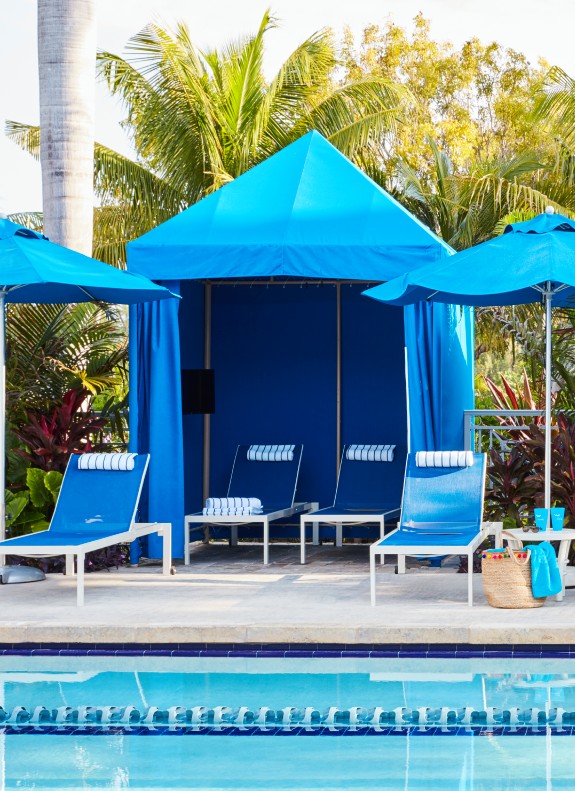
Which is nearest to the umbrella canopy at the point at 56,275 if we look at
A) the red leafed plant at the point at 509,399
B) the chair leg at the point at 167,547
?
the chair leg at the point at 167,547

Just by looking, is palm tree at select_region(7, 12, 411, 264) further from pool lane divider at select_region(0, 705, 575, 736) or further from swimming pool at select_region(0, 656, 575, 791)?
pool lane divider at select_region(0, 705, 575, 736)

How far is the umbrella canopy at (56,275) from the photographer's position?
836 centimetres

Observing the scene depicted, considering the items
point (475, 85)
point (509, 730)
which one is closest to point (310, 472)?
point (509, 730)

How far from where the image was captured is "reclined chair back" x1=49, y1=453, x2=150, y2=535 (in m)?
8.95

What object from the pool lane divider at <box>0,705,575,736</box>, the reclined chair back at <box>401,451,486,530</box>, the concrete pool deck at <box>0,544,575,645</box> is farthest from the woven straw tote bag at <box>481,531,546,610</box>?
the pool lane divider at <box>0,705,575,736</box>

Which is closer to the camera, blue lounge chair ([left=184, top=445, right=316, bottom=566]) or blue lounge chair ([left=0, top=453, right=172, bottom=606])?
blue lounge chair ([left=0, top=453, right=172, bottom=606])

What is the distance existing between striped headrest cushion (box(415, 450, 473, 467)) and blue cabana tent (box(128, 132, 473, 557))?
0.56 metres

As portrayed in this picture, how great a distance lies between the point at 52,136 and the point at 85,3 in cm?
134

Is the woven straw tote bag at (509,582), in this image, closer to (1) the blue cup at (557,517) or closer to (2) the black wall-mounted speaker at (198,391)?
(1) the blue cup at (557,517)

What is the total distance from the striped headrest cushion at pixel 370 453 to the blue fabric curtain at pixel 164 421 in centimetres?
174

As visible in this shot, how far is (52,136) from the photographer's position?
11.9m

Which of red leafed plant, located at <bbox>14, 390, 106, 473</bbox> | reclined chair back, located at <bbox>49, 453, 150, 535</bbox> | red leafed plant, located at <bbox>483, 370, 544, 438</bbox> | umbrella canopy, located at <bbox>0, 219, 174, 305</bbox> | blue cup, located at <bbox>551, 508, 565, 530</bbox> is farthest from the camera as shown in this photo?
red leafed plant, located at <bbox>483, 370, 544, 438</bbox>

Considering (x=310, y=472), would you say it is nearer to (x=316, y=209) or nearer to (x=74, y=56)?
(x=316, y=209)

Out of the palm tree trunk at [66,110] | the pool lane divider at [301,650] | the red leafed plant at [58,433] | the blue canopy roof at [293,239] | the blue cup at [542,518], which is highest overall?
the palm tree trunk at [66,110]
